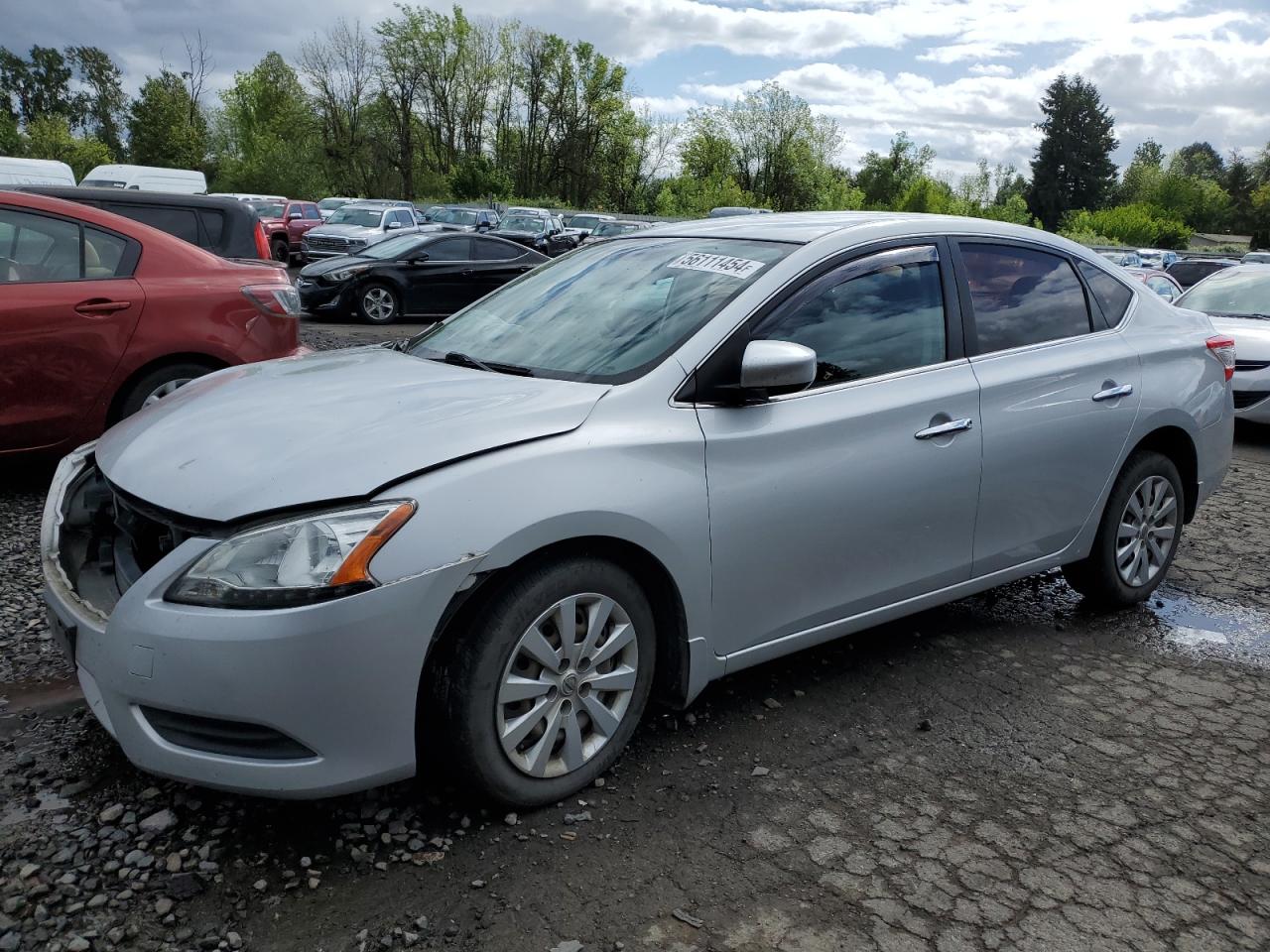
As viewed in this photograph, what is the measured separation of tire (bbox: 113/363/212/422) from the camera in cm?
580

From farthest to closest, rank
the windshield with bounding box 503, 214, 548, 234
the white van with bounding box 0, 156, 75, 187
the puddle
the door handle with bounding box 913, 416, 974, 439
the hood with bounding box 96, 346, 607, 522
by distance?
1. the windshield with bounding box 503, 214, 548, 234
2. the white van with bounding box 0, 156, 75, 187
3. the puddle
4. the door handle with bounding box 913, 416, 974, 439
5. the hood with bounding box 96, 346, 607, 522

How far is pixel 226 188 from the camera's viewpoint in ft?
208

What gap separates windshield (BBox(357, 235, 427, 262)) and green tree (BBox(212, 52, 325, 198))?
145 ft

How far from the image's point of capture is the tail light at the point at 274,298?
6.23 metres

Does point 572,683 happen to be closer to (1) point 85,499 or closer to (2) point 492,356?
(2) point 492,356

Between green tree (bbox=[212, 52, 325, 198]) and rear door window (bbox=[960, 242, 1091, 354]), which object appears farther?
green tree (bbox=[212, 52, 325, 198])

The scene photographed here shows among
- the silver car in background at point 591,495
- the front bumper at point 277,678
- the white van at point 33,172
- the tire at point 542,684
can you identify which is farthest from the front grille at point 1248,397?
the white van at point 33,172

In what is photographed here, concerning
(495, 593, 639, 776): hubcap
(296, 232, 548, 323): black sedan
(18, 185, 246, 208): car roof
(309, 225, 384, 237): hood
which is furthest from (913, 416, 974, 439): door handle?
(309, 225, 384, 237): hood

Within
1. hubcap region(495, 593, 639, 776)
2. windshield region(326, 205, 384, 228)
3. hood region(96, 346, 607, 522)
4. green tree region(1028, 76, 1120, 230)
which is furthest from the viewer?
green tree region(1028, 76, 1120, 230)

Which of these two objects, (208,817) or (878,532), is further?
(878,532)

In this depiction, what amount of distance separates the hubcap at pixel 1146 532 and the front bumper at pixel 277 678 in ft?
10.6

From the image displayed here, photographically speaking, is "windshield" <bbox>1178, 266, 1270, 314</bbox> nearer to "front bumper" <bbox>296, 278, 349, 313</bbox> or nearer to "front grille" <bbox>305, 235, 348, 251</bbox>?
"front bumper" <bbox>296, 278, 349, 313</bbox>

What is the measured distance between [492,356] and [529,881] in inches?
67.9

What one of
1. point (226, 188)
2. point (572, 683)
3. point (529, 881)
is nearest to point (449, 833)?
point (529, 881)
